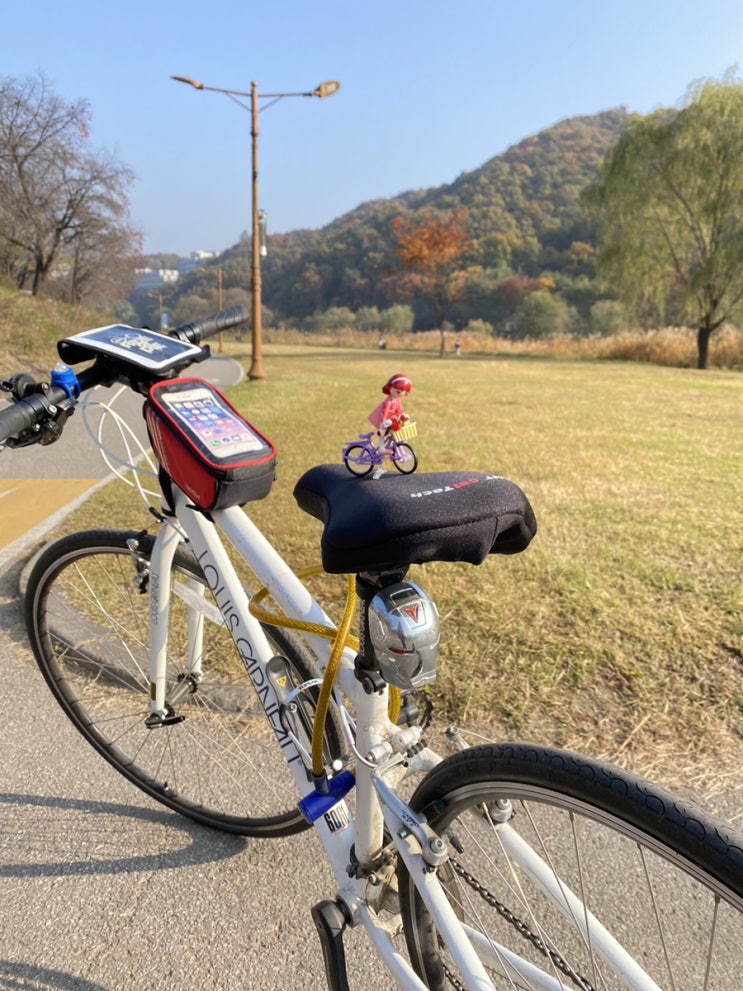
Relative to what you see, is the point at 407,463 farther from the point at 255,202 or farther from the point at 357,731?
the point at 255,202

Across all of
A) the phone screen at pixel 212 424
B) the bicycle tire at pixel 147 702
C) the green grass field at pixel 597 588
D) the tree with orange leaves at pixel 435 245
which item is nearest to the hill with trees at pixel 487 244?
the tree with orange leaves at pixel 435 245

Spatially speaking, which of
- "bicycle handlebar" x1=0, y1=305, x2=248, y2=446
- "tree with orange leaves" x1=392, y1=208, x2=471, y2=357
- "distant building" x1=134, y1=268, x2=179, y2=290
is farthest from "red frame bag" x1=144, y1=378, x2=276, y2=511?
"distant building" x1=134, y1=268, x2=179, y2=290

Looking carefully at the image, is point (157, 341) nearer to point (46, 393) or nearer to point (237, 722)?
point (46, 393)

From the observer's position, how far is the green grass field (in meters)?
2.29

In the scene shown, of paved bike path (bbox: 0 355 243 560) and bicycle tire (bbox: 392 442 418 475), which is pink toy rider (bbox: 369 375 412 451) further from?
paved bike path (bbox: 0 355 243 560)

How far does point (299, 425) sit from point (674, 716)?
6.36 meters

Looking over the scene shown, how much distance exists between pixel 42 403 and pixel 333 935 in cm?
126

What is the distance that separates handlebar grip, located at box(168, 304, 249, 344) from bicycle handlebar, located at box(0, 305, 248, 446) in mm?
50

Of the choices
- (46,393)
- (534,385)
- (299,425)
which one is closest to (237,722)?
(46,393)

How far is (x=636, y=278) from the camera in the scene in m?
22.4

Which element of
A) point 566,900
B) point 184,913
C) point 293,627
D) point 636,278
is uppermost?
point 636,278

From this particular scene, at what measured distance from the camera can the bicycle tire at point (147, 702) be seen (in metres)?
1.82

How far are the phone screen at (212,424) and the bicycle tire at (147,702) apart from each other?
507 mm

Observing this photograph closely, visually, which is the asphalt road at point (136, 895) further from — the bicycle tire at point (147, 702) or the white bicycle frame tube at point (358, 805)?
the white bicycle frame tube at point (358, 805)
